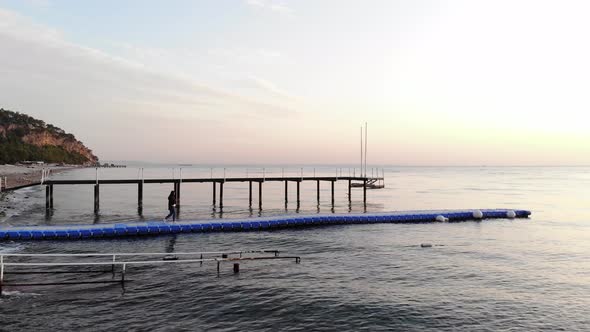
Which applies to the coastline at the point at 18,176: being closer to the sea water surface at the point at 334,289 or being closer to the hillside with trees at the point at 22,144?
the hillside with trees at the point at 22,144

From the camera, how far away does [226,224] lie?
3512 cm

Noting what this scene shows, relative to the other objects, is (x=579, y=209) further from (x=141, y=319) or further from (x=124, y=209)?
(x=141, y=319)

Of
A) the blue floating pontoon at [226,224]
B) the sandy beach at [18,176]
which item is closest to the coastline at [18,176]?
the sandy beach at [18,176]

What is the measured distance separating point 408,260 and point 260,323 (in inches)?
514

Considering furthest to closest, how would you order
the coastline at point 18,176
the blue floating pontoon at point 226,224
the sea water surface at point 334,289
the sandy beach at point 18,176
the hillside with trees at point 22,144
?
the hillside with trees at point 22,144 → the sandy beach at point 18,176 → the coastline at point 18,176 → the blue floating pontoon at point 226,224 → the sea water surface at point 334,289

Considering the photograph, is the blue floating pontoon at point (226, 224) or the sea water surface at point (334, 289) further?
the blue floating pontoon at point (226, 224)

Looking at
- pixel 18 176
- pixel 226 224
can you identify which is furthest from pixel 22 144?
pixel 226 224

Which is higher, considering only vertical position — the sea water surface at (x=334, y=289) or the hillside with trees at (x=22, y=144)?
the hillside with trees at (x=22, y=144)

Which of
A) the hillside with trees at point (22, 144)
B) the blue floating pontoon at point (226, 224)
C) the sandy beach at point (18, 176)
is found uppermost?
the hillside with trees at point (22, 144)

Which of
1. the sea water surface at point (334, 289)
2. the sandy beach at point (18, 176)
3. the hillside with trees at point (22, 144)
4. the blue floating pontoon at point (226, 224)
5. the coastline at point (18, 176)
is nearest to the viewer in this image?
the sea water surface at point (334, 289)

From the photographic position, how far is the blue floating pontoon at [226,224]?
2936cm

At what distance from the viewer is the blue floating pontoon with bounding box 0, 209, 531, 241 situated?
1156 inches

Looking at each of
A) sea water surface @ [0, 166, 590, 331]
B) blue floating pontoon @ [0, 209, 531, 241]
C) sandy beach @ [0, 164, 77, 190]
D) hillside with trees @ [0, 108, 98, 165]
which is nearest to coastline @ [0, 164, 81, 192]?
sandy beach @ [0, 164, 77, 190]

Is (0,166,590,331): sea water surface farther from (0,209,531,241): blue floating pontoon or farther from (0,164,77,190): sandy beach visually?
(0,164,77,190): sandy beach
